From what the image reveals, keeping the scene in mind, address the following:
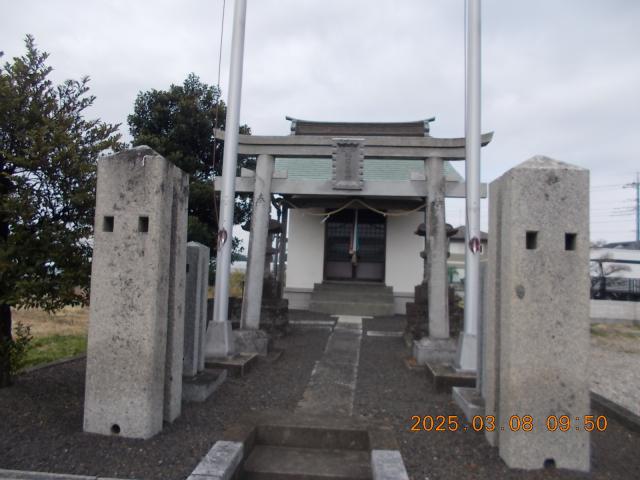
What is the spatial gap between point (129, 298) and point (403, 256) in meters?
12.7

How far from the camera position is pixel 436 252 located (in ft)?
25.6

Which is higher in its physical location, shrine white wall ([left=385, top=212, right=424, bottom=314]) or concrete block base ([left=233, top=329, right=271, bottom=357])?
shrine white wall ([left=385, top=212, right=424, bottom=314])

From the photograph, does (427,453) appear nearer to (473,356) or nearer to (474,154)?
(473,356)

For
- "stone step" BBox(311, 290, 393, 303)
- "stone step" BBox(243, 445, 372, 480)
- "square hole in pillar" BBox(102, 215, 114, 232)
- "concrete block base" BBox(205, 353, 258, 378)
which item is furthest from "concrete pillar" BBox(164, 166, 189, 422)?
"stone step" BBox(311, 290, 393, 303)

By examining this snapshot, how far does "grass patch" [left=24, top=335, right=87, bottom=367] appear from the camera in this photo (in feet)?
25.3

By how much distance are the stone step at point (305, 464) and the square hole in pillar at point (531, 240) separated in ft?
7.64

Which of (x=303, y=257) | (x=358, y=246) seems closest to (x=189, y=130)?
(x=303, y=257)

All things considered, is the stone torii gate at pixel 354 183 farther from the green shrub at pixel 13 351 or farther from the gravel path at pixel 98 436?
the green shrub at pixel 13 351

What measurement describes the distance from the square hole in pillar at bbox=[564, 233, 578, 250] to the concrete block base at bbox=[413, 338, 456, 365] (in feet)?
13.0

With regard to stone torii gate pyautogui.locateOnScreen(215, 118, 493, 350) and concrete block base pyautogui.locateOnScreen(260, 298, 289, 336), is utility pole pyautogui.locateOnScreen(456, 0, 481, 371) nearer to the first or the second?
stone torii gate pyautogui.locateOnScreen(215, 118, 493, 350)

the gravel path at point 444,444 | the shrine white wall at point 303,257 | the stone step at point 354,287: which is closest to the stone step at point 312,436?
the gravel path at point 444,444

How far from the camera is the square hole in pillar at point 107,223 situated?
13.8ft

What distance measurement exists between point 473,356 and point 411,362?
1.58m
